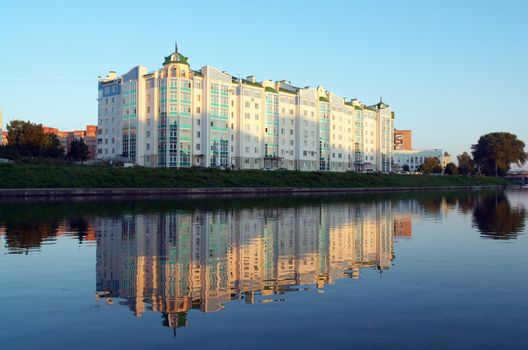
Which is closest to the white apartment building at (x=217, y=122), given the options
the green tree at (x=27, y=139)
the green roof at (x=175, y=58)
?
the green roof at (x=175, y=58)

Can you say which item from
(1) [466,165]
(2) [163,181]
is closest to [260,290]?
(2) [163,181]

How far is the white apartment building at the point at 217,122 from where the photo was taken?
99.2m

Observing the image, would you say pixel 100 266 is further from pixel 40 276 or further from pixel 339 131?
pixel 339 131

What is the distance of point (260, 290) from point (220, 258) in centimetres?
517

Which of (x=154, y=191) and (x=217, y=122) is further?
(x=217, y=122)

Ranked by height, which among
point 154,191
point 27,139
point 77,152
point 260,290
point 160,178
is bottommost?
point 260,290

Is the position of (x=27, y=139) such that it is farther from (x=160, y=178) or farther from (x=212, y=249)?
(x=212, y=249)

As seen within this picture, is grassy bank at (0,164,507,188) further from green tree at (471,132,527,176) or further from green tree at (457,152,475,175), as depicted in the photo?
green tree at (457,152,475,175)

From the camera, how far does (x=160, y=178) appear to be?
81688 millimetres

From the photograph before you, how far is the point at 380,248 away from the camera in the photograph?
74.6 ft

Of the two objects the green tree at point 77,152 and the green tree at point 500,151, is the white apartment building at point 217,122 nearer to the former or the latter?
the green tree at point 77,152

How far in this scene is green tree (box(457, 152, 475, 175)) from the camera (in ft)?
622

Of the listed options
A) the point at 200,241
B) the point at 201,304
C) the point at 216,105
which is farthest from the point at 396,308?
the point at 216,105

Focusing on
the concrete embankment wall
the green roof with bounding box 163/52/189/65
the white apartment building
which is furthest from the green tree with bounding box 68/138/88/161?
the concrete embankment wall
